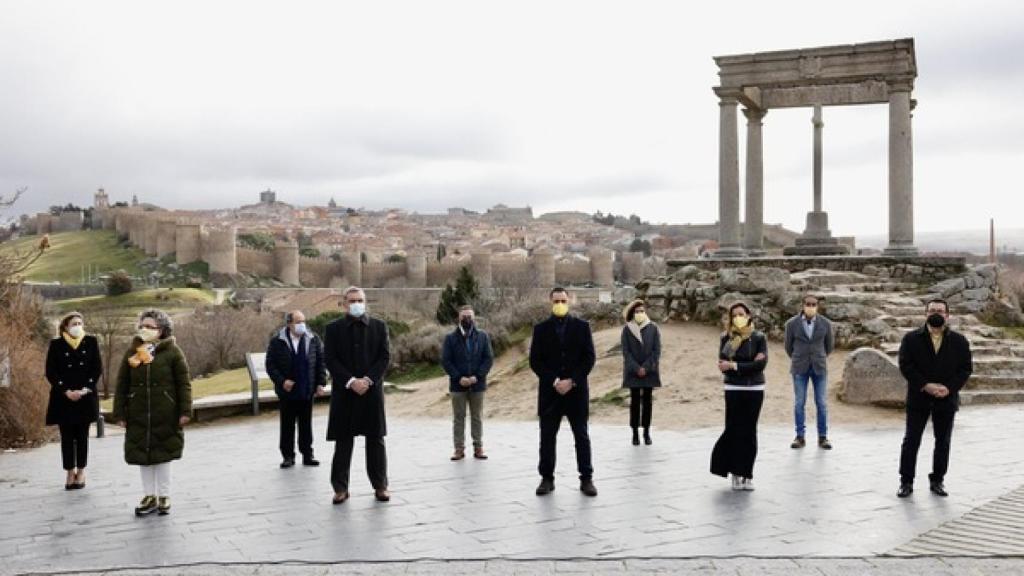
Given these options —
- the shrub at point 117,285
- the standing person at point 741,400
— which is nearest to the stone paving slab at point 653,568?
the standing person at point 741,400

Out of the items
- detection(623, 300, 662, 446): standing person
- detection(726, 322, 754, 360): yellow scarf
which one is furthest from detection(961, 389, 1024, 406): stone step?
detection(726, 322, 754, 360): yellow scarf

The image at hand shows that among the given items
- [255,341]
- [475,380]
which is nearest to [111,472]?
[475,380]

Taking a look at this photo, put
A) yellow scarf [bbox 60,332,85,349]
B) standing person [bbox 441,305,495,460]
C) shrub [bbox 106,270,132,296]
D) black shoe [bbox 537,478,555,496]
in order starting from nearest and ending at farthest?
1. black shoe [bbox 537,478,555,496]
2. yellow scarf [bbox 60,332,85,349]
3. standing person [bbox 441,305,495,460]
4. shrub [bbox 106,270,132,296]

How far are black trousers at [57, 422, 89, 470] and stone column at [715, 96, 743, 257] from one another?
1405 cm

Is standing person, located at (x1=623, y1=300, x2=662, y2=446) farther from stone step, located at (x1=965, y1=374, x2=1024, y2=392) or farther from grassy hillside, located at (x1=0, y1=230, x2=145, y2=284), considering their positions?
grassy hillside, located at (x1=0, y1=230, x2=145, y2=284)

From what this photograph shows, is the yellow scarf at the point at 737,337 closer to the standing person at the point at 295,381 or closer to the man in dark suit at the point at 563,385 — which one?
the man in dark suit at the point at 563,385

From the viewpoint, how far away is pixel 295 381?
10398 millimetres

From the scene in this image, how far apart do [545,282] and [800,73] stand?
74.3 metres

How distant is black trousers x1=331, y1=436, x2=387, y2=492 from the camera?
26.3 ft

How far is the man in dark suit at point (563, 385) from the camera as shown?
8.17 metres

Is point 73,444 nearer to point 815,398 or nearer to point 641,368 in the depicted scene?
point 641,368

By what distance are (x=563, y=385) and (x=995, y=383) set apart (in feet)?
28.1

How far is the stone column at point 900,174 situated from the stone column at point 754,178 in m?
3.01

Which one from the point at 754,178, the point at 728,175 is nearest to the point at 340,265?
the point at 754,178
